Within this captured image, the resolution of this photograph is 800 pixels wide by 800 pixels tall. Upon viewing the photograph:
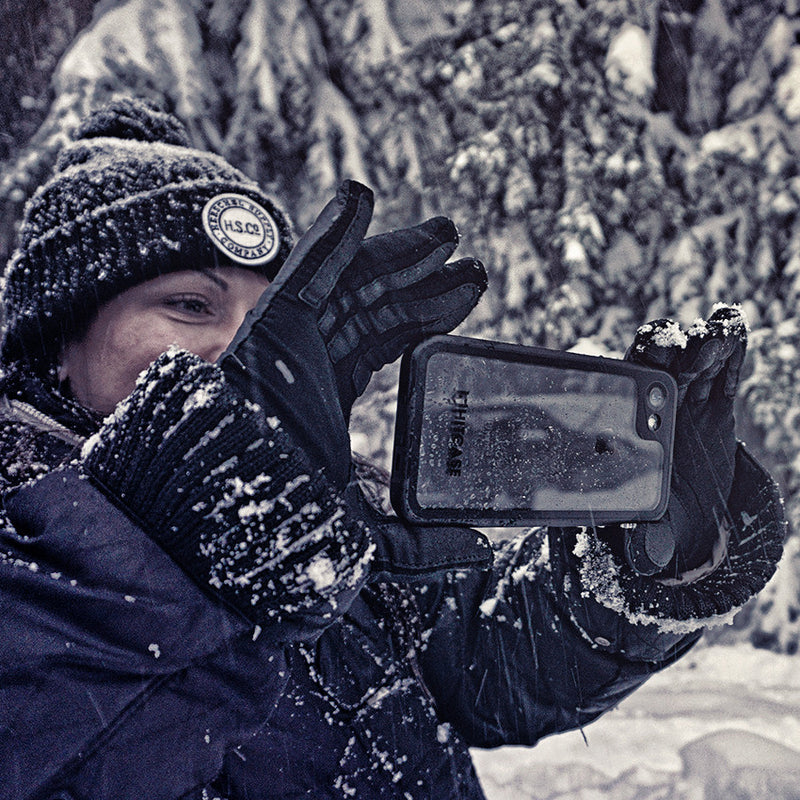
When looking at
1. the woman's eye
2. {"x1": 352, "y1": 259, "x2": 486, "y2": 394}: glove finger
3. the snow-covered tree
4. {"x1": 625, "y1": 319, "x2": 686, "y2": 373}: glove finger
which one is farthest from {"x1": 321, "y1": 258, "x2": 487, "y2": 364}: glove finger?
the snow-covered tree

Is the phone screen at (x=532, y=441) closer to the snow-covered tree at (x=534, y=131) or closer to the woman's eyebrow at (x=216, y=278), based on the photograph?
the woman's eyebrow at (x=216, y=278)

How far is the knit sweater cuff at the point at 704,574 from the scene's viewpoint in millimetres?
1478

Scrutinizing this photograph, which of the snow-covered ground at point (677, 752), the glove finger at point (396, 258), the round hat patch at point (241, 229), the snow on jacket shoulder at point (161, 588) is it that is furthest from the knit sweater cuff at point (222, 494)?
the snow-covered ground at point (677, 752)

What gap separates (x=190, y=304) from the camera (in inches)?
65.5

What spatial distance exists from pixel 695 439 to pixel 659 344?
324 mm

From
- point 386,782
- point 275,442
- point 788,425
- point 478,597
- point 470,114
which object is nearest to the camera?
point 275,442

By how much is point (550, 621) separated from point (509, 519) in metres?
0.56

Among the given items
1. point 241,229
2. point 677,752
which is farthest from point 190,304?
point 677,752

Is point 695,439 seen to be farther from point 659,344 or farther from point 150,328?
point 150,328

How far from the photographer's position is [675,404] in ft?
4.63

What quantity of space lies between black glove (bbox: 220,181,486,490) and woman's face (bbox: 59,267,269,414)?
62 centimetres

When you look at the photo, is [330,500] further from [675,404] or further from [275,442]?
[675,404]

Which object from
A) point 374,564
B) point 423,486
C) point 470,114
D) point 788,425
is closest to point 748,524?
point 423,486

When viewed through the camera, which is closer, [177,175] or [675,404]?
[675,404]
